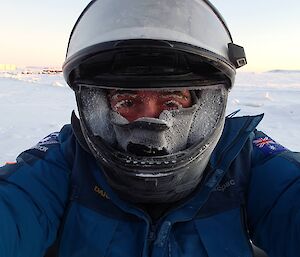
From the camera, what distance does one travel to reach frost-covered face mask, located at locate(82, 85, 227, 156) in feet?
3.72

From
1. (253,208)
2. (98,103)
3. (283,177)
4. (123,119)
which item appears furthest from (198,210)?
(98,103)

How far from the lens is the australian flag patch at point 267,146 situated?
4.23ft

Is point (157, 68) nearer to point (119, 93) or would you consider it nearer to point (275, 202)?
point (119, 93)

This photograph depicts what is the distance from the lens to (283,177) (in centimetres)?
117

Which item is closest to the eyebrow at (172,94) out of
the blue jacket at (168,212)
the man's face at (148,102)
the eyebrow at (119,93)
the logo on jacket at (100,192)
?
the man's face at (148,102)

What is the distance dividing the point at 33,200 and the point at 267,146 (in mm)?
865

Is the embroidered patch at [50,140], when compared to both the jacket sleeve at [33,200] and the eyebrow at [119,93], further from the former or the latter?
the eyebrow at [119,93]

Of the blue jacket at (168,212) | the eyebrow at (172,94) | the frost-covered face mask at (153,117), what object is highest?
the eyebrow at (172,94)

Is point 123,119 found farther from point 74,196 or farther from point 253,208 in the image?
point 253,208

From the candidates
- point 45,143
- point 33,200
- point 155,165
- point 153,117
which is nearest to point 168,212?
point 155,165

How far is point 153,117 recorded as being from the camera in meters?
1.23

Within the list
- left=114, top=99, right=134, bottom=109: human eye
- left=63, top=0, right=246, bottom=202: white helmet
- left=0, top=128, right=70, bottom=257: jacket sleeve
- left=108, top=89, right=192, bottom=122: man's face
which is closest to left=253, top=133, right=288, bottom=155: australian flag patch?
left=63, top=0, right=246, bottom=202: white helmet

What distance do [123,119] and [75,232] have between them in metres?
0.43

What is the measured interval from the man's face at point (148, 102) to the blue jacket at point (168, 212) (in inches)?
9.9
